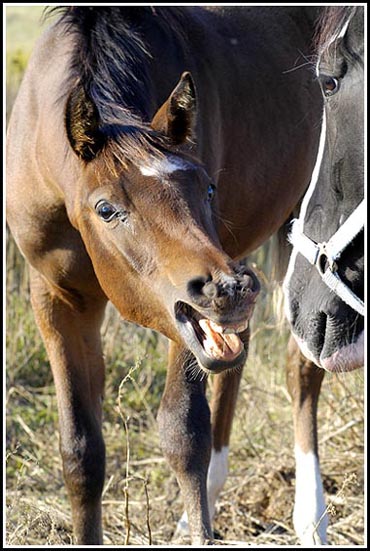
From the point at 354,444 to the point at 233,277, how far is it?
2.28 metres

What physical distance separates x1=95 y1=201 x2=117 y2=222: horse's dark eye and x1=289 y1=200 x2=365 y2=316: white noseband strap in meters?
0.56

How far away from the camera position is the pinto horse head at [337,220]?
265 centimetres

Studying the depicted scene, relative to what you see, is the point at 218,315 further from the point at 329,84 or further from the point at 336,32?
the point at 336,32

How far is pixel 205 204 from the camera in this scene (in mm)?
2752

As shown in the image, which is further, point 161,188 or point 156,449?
point 156,449

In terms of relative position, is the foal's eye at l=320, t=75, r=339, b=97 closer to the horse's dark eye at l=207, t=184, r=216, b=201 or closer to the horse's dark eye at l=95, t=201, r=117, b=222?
the horse's dark eye at l=207, t=184, r=216, b=201

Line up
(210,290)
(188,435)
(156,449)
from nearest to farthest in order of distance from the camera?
(210,290) < (188,435) < (156,449)

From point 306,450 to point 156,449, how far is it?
31.8 inches

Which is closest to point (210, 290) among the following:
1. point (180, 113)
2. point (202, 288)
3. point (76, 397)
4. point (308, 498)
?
point (202, 288)

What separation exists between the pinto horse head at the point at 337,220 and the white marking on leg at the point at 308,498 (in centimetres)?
123

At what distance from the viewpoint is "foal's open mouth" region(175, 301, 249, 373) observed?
102 inches

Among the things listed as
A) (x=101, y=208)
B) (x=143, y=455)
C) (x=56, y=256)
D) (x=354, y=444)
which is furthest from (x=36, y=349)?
(x=101, y=208)

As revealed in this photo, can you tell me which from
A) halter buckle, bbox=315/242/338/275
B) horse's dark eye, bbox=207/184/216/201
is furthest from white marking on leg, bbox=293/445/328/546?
horse's dark eye, bbox=207/184/216/201

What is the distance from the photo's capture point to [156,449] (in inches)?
184
